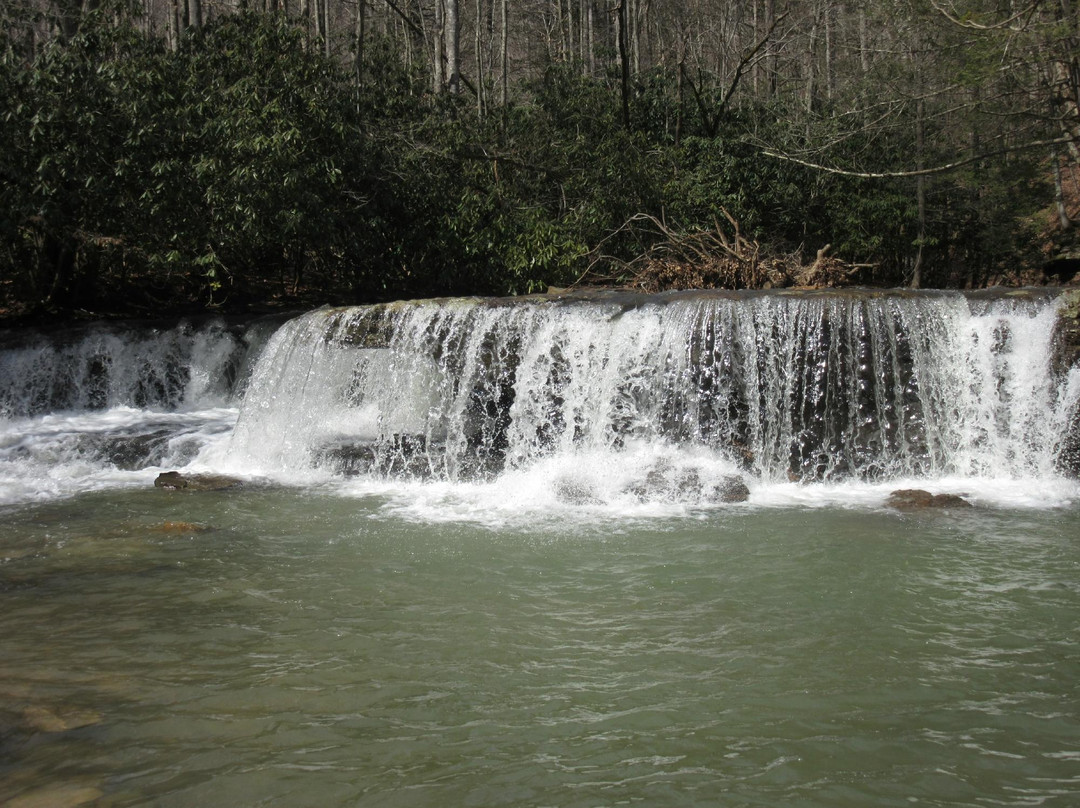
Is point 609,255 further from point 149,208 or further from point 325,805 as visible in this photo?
point 325,805

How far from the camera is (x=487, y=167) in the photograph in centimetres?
1526

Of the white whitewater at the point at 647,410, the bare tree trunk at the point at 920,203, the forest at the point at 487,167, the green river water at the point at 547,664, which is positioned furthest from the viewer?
the bare tree trunk at the point at 920,203

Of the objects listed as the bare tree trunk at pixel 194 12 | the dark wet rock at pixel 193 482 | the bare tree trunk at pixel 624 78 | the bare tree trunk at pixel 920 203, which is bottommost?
the dark wet rock at pixel 193 482

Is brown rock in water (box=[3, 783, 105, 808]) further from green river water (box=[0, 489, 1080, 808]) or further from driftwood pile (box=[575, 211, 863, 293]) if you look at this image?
driftwood pile (box=[575, 211, 863, 293])

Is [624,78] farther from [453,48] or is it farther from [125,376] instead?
[125,376]

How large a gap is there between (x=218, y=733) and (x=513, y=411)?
586cm

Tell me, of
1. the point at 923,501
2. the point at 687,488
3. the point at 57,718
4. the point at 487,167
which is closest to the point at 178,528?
the point at 57,718

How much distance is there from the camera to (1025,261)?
16844 mm

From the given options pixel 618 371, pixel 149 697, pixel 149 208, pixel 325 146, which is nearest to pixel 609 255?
pixel 325 146

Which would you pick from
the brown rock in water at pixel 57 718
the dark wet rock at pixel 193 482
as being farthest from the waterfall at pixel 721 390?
the brown rock in water at pixel 57 718

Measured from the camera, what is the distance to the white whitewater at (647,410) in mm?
8273

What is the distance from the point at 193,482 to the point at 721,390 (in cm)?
476

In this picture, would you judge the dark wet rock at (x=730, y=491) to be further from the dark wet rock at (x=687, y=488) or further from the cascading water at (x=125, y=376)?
the cascading water at (x=125, y=376)

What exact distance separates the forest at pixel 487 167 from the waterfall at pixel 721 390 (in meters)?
2.85
